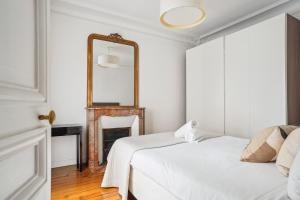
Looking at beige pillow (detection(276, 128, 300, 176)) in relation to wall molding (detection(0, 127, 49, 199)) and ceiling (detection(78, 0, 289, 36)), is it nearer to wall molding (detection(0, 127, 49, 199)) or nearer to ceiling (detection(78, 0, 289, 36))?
wall molding (detection(0, 127, 49, 199))

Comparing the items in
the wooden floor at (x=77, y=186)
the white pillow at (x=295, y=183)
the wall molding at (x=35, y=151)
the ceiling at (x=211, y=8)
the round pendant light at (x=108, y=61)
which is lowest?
the wooden floor at (x=77, y=186)

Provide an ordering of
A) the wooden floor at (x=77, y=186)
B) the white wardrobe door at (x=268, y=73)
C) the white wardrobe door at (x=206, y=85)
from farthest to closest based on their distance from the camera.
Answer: the white wardrobe door at (x=206, y=85)
the white wardrobe door at (x=268, y=73)
the wooden floor at (x=77, y=186)

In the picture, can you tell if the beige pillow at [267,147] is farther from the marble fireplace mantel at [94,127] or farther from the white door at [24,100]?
the marble fireplace mantel at [94,127]

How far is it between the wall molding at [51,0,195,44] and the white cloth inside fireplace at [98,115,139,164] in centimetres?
184

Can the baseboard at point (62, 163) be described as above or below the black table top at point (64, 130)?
below

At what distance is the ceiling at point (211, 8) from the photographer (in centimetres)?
298

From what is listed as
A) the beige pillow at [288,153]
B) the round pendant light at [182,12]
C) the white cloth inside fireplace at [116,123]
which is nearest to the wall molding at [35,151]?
the beige pillow at [288,153]

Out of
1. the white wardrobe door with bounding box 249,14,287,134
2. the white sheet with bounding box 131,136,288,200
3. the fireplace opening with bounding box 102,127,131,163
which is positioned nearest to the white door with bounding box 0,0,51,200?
the white sheet with bounding box 131,136,288,200

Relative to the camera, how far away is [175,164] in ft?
4.66

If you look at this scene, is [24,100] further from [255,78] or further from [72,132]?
[255,78]

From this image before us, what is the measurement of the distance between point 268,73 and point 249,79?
0.31 meters

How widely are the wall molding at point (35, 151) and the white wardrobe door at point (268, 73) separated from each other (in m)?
3.02

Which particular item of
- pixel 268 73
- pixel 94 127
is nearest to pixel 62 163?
pixel 94 127

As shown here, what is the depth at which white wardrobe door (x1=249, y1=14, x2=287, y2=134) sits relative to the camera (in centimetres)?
264
